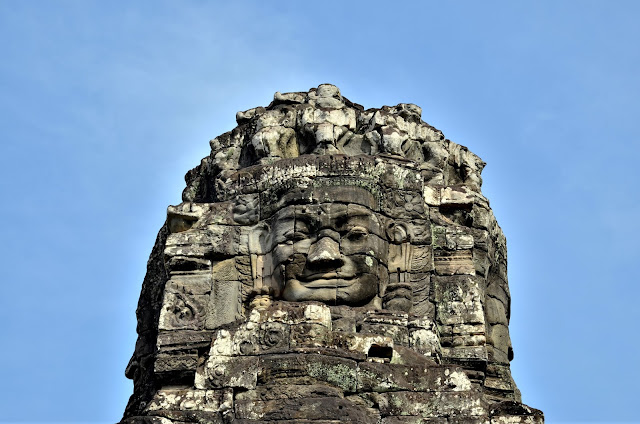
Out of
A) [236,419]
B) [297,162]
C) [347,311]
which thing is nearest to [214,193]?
[297,162]

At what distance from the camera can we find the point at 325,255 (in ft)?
72.4

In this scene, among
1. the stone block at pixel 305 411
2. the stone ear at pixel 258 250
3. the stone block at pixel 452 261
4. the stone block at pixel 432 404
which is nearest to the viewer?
the stone block at pixel 305 411

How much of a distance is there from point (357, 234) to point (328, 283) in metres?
0.84

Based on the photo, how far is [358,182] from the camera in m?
23.0

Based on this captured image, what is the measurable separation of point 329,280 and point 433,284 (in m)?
1.65

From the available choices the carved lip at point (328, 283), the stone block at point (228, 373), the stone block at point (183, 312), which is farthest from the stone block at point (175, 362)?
the carved lip at point (328, 283)

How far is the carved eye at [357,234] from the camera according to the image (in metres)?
22.5

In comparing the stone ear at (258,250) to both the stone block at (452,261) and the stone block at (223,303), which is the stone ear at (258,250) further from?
the stone block at (452,261)

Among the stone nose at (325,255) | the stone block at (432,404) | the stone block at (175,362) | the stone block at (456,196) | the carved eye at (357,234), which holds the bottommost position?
the stone block at (432,404)

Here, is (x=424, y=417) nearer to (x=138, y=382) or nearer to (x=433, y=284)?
(x=433, y=284)

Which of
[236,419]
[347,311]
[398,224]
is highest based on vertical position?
[398,224]

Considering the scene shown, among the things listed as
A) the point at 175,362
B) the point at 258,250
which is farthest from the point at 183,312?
the point at 258,250

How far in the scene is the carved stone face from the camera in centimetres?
2217

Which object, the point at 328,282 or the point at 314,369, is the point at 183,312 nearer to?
the point at 328,282
